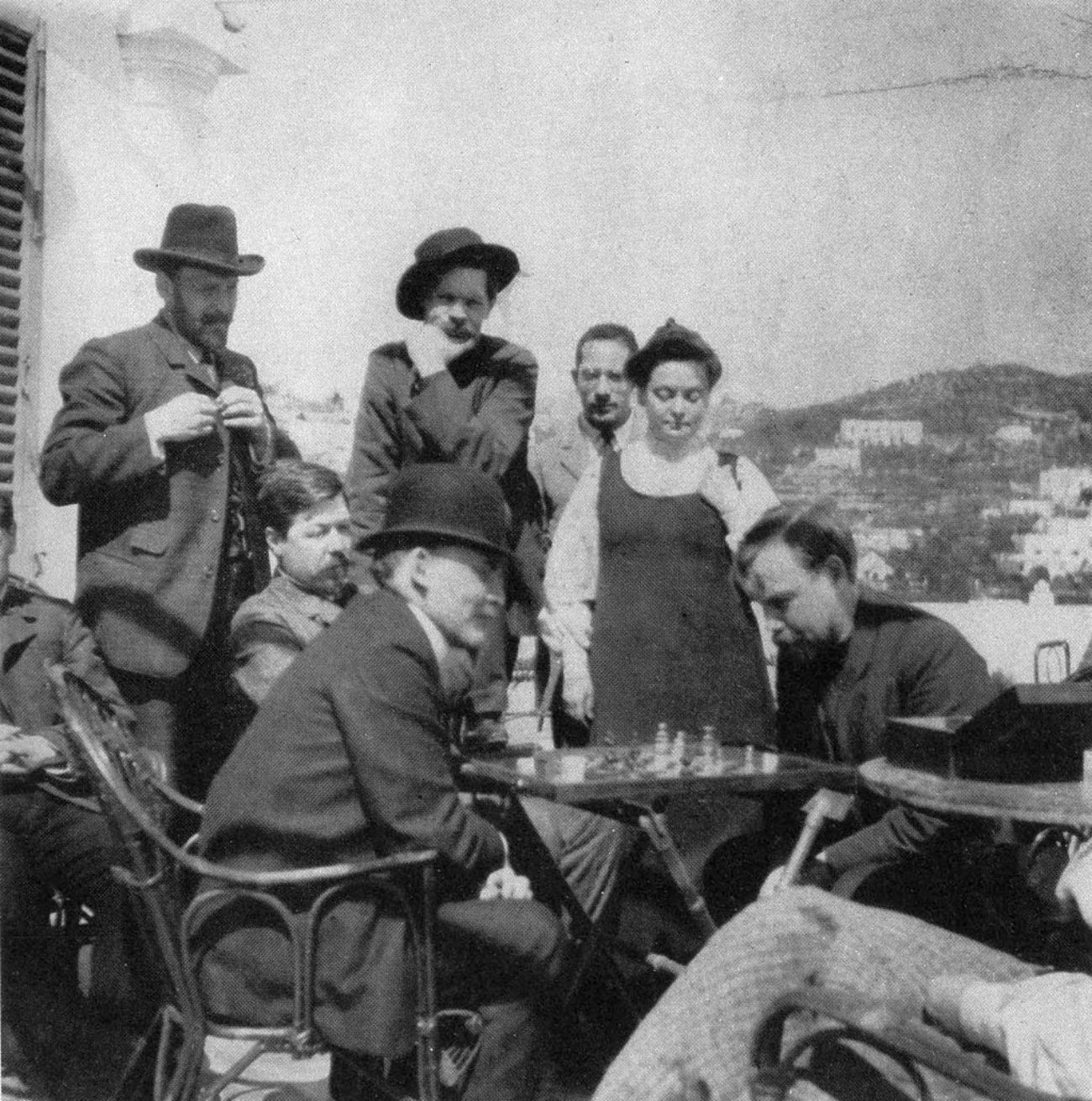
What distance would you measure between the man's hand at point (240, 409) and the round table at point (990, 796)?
2.04 m

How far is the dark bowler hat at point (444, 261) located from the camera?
152 inches

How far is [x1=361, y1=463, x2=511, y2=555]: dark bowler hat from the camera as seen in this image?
257 centimetres

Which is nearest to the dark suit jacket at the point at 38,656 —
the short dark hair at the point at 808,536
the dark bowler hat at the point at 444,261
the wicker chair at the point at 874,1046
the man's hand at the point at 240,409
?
the man's hand at the point at 240,409

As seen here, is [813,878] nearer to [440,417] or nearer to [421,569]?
[421,569]

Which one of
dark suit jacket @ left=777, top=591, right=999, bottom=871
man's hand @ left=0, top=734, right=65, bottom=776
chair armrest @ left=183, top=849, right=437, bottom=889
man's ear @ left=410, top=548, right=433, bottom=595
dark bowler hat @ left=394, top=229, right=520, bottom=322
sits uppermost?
dark bowler hat @ left=394, top=229, right=520, bottom=322

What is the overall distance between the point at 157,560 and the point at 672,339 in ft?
5.16

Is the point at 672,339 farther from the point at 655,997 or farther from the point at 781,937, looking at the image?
the point at 781,937

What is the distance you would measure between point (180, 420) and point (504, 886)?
5.51ft

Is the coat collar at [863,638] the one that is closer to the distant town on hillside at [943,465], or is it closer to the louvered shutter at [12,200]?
the distant town on hillside at [943,465]

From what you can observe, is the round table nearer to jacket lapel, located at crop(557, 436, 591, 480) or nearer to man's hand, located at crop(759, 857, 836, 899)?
man's hand, located at crop(759, 857, 836, 899)

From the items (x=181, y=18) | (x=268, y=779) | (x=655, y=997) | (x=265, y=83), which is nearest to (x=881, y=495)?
(x=655, y=997)

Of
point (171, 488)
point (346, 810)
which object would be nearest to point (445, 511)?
point (346, 810)

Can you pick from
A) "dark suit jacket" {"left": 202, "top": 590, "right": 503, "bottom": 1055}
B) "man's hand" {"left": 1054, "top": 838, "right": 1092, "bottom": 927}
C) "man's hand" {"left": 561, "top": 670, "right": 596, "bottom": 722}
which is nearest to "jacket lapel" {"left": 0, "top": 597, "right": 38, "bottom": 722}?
"dark suit jacket" {"left": 202, "top": 590, "right": 503, "bottom": 1055}

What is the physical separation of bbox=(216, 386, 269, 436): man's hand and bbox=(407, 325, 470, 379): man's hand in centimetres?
47
